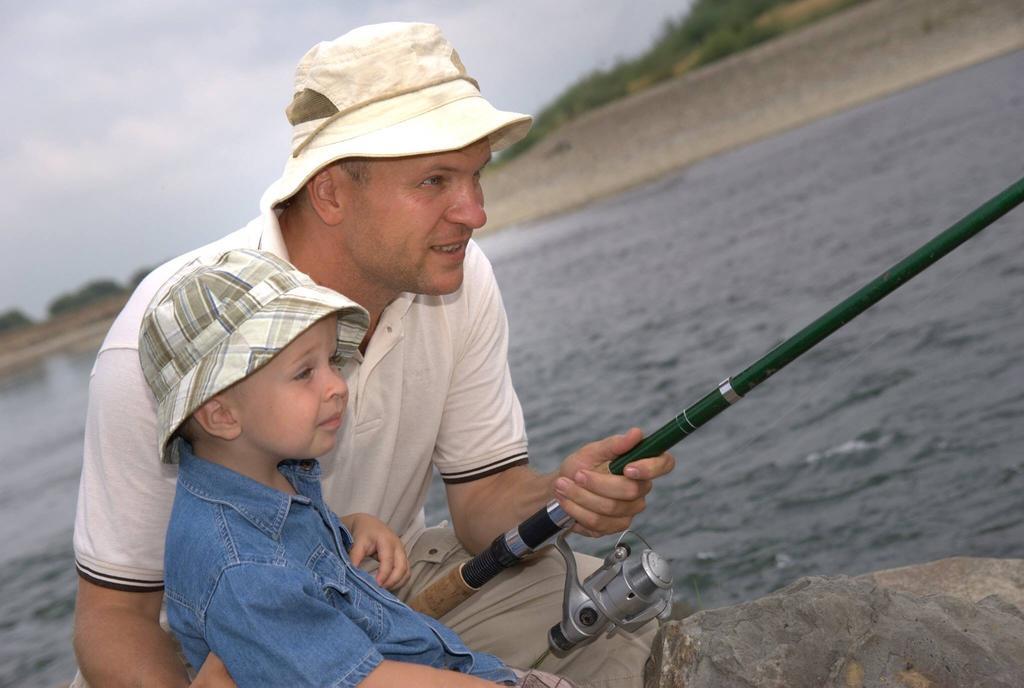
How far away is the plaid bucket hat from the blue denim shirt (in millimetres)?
131

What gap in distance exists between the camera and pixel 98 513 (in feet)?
6.93

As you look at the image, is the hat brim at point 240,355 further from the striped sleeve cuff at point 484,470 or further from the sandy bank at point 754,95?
the sandy bank at point 754,95

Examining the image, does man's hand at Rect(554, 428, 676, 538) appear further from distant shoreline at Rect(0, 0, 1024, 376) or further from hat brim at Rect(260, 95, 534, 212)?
distant shoreline at Rect(0, 0, 1024, 376)

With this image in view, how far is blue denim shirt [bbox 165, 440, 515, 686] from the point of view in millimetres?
1615

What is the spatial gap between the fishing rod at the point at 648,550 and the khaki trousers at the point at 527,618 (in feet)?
0.39

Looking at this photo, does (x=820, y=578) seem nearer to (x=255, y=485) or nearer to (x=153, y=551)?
(x=255, y=485)

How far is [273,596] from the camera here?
5.28 feet

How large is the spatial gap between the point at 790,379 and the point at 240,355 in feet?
15.6

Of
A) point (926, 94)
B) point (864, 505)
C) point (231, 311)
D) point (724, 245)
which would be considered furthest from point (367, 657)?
point (926, 94)

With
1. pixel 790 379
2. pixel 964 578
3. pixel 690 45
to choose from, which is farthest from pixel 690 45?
pixel 964 578

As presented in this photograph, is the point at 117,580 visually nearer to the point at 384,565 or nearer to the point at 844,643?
the point at 384,565

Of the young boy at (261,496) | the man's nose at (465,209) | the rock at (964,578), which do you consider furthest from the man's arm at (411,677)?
the rock at (964,578)

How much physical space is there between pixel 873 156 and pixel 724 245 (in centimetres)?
291

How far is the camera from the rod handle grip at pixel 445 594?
7.62 feet
